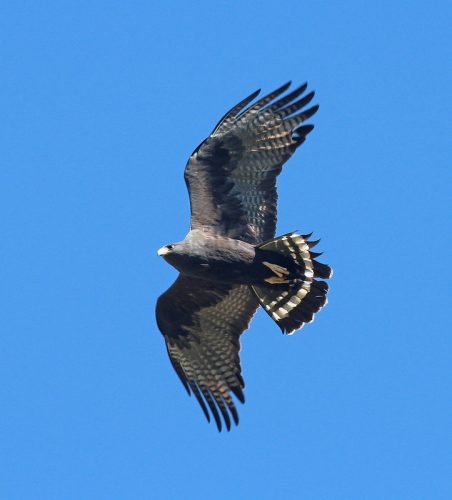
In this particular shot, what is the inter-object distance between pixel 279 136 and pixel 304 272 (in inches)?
64.7

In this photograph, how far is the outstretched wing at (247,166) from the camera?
16500mm

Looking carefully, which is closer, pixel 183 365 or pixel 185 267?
pixel 185 267

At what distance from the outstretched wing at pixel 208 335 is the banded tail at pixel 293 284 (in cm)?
59

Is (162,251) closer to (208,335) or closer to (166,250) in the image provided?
(166,250)

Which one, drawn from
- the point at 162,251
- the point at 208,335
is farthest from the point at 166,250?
the point at 208,335

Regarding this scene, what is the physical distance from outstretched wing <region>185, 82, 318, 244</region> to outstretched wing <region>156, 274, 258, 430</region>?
950mm

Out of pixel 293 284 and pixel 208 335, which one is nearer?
pixel 293 284

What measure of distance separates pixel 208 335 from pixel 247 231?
1586 mm

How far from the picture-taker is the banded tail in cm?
1631

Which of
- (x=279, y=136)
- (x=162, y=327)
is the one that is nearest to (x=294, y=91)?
(x=279, y=136)

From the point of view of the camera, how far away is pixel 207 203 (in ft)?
54.5

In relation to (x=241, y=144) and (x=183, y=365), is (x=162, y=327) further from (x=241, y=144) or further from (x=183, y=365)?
(x=241, y=144)

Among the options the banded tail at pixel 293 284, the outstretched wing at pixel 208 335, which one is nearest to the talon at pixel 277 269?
the banded tail at pixel 293 284

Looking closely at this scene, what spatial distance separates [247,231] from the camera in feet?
55.0
